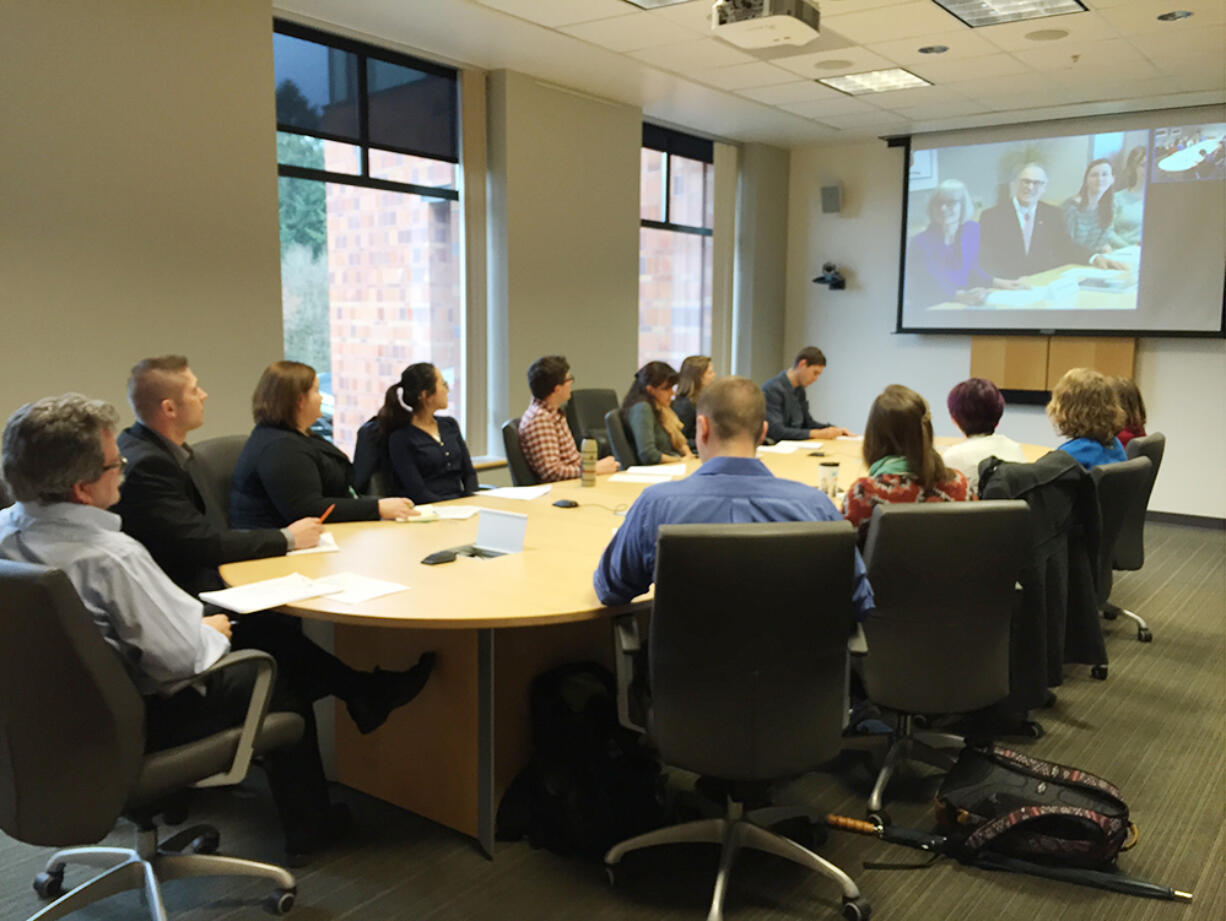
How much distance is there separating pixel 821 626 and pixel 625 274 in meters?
5.48

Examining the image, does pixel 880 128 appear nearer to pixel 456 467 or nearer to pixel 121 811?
pixel 456 467

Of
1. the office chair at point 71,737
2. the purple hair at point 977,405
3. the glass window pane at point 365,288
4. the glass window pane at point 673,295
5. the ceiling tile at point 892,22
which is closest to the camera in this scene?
the office chair at point 71,737

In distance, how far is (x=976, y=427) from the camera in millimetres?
3635

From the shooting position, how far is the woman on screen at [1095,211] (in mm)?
7363

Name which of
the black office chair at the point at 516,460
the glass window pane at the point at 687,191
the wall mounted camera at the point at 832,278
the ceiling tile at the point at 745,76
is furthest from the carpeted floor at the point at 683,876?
the wall mounted camera at the point at 832,278

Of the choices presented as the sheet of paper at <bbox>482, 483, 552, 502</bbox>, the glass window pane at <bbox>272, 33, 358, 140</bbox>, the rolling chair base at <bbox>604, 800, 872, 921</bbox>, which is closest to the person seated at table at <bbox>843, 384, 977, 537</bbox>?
the rolling chair base at <bbox>604, 800, 872, 921</bbox>

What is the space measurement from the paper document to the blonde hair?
3.18 m

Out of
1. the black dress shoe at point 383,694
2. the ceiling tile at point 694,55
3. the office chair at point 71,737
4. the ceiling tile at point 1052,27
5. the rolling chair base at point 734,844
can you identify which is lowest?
the rolling chair base at point 734,844

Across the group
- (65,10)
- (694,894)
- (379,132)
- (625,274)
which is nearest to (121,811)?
(694,894)

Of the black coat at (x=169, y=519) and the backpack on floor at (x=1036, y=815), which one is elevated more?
the black coat at (x=169, y=519)

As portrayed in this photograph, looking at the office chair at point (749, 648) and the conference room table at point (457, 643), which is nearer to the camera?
the office chair at point (749, 648)

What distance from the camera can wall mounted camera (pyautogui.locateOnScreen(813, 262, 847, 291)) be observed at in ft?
28.6

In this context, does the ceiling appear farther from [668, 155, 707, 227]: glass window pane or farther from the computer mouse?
the computer mouse

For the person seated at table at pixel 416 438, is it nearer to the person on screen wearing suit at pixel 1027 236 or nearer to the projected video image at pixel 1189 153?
the person on screen wearing suit at pixel 1027 236
